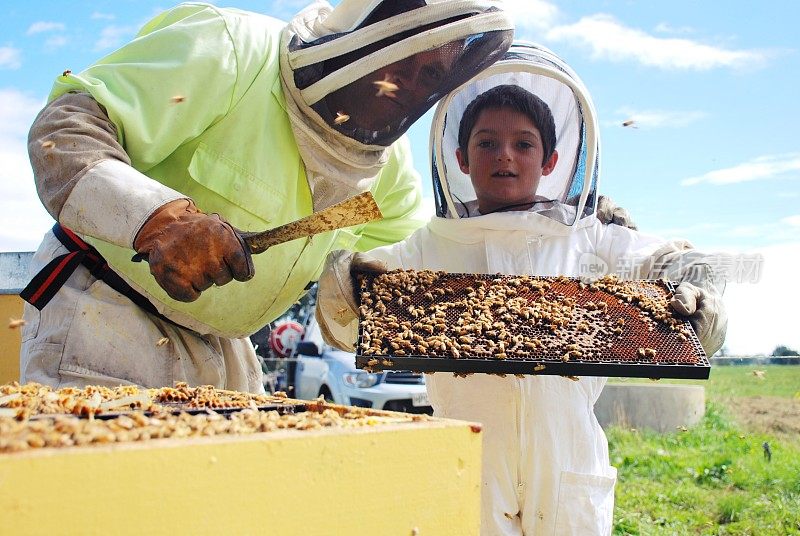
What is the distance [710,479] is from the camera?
5480 mm

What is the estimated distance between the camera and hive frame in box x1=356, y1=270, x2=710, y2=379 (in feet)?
6.74

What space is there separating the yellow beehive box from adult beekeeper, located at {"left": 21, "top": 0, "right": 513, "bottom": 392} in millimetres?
1141

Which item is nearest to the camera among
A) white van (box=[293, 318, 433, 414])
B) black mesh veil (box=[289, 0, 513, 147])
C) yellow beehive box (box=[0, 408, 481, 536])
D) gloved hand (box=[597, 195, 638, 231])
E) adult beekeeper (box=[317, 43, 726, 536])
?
yellow beehive box (box=[0, 408, 481, 536])

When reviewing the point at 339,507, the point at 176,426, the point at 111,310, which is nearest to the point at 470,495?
the point at 339,507

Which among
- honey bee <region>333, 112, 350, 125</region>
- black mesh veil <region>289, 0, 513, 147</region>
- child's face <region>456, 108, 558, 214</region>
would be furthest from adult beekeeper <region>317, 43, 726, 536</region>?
honey bee <region>333, 112, 350, 125</region>

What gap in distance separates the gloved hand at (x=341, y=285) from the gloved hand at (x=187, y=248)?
0.51 m

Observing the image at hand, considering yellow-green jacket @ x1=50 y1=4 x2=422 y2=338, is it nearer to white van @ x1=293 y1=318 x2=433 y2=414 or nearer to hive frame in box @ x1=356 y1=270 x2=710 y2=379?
hive frame in box @ x1=356 y1=270 x2=710 y2=379

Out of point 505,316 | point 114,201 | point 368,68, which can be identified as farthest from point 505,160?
point 114,201

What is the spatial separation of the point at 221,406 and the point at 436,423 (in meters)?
0.62

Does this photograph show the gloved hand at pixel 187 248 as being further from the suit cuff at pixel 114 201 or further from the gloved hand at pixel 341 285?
the gloved hand at pixel 341 285

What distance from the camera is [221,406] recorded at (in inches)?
62.2

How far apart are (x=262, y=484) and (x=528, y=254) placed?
198cm

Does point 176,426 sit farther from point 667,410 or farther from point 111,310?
point 667,410

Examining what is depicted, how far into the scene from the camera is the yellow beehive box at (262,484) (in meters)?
0.89
